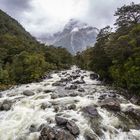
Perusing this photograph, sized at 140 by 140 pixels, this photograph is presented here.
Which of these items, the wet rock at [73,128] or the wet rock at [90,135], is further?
the wet rock at [73,128]

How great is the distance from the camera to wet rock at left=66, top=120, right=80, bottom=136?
2452 cm

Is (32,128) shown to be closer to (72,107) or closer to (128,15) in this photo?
(72,107)

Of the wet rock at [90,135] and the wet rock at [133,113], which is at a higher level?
the wet rock at [133,113]

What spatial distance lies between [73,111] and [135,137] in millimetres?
8234

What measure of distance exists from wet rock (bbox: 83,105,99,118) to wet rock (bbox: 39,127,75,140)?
226 inches

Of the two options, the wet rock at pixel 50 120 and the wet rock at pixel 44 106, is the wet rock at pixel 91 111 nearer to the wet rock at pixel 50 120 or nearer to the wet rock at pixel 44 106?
the wet rock at pixel 50 120

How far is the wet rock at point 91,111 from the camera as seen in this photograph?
29134 millimetres

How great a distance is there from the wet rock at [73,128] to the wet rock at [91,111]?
3800 millimetres

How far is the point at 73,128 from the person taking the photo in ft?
81.7

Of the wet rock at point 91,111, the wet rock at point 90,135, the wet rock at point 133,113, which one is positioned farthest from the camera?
the wet rock at point 91,111

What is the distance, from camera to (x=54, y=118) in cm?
2791

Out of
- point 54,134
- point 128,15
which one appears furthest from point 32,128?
point 128,15

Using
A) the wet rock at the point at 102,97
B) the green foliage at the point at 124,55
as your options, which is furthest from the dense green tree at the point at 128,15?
the wet rock at the point at 102,97

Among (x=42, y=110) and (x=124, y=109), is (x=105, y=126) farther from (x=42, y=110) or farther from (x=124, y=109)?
(x=42, y=110)
